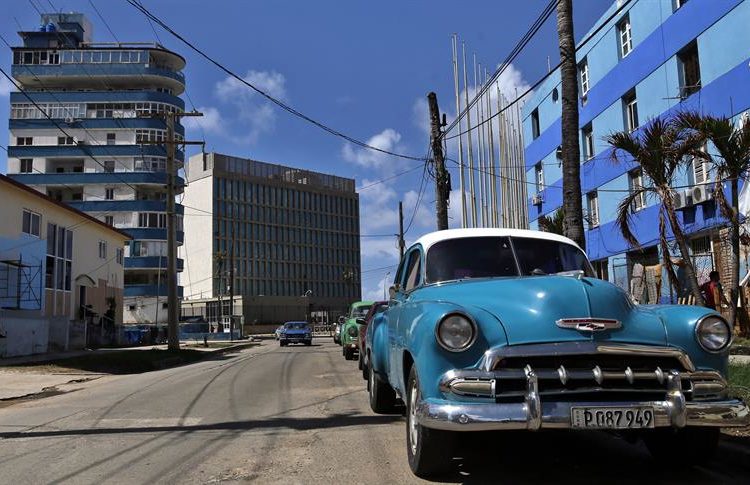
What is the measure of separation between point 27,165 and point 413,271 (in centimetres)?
6608

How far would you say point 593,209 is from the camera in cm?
2538

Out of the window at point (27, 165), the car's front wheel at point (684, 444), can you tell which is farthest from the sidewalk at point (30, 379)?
the window at point (27, 165)

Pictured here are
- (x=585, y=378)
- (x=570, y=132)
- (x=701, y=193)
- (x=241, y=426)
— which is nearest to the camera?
(x=585, y=378)

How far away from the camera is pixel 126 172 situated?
210 feet

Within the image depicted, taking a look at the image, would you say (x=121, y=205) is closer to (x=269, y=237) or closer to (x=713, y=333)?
(x=269, y=237)

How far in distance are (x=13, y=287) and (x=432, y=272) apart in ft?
79.6

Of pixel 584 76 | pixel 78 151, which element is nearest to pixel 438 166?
pixel 584 76

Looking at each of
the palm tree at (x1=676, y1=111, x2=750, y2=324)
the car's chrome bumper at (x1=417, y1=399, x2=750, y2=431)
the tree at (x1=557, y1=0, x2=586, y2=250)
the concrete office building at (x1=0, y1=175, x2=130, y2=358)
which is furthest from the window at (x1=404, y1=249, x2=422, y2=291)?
the concrete office building at (x1=0, y1=175, x2=130, y2=358)

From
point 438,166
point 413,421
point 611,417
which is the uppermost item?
point 438,166

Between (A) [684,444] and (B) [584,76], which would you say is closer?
(A) [684,444]

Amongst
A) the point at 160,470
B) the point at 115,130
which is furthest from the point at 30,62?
the point at 160,470

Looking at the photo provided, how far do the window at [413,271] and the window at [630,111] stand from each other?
17.8 meters

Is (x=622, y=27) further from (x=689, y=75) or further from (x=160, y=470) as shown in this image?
(x=160, y=470)

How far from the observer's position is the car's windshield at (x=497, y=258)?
237 inches
